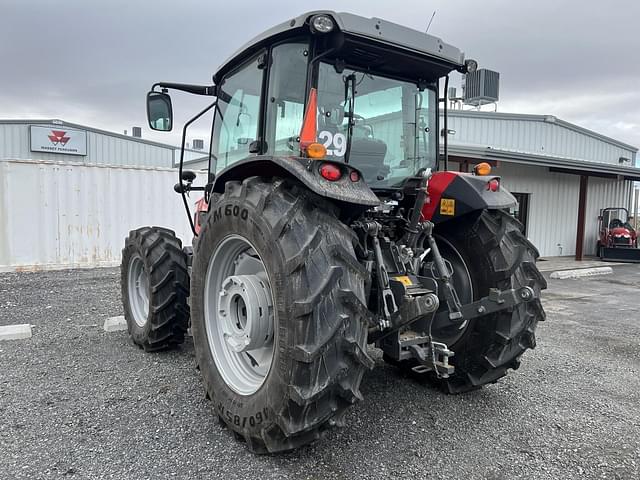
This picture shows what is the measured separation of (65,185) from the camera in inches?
351

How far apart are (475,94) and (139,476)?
54.2 feet

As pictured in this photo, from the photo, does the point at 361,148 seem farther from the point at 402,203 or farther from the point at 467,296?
the point at 467,296

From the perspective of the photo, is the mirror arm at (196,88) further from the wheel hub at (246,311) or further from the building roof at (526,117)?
the building roof at (526,117)

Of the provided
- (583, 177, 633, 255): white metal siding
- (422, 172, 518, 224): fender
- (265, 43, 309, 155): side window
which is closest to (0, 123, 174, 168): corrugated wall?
(265, 43, 309, 155): side window

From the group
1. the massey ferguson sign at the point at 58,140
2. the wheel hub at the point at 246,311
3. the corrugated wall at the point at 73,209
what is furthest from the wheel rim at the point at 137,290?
the massey ferguson sign at the point at 58,140

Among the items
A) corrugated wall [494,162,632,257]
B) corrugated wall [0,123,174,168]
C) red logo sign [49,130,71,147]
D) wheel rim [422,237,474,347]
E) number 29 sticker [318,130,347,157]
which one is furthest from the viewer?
red logo sign [49,130,71,147]

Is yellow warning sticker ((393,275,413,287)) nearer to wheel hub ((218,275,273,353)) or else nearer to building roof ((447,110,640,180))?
wheel hub ((218,275,273,353))

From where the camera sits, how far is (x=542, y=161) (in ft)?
40.0

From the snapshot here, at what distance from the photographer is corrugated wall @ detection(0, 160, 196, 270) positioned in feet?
27.9

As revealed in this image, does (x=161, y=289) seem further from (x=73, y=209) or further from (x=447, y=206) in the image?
(x=73, y=209)

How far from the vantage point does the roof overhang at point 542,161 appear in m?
10.5

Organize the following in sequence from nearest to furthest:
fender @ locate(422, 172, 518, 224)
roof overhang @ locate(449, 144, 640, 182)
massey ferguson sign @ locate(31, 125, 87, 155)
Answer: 1. fender @ locate(422, 172, 518, 224)
2. roof overhang @ locate(449, 144, 640, 182)
3. massey ferguson sign @ locate(31, 125, 87, 155)

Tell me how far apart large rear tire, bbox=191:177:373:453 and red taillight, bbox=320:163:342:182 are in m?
0.14

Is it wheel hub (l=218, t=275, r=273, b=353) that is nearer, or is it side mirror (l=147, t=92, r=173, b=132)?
wheel hub (l=218, t=275, r=273, b=353)
